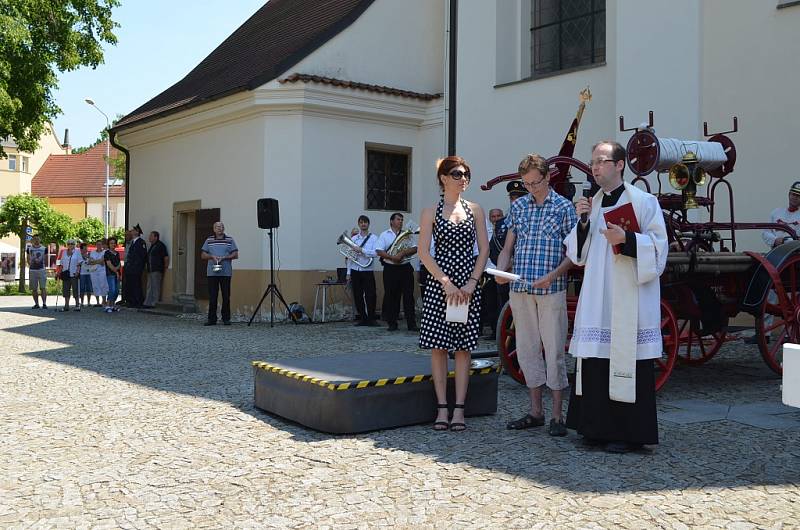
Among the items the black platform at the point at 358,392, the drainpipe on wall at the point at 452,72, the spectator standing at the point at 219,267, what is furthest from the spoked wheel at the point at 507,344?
the drainpipe on wall at the point at 452,72

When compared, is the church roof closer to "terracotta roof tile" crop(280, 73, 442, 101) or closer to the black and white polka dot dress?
"terracotta roof tile" crop(280, 73, 442, 101)

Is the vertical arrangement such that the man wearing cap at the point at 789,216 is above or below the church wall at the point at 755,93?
below

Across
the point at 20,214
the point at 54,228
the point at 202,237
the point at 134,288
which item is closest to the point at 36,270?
the point at 134,288

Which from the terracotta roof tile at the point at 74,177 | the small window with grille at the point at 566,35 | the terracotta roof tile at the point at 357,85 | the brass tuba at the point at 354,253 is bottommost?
the brass tuba at the point at 354,253

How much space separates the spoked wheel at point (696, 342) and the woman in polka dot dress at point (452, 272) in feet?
8.06

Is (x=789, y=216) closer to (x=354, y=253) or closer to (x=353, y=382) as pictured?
(x=353, y=382)

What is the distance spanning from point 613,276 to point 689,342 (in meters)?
A: 3.02

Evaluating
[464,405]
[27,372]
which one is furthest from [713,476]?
[27,372]

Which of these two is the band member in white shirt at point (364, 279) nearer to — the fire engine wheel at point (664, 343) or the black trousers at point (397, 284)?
the black trousers at point (397, 284)

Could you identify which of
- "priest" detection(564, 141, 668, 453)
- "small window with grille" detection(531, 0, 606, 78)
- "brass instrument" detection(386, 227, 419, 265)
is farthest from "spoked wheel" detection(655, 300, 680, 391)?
"small window with grille" detection(531, 0, 606, 78)

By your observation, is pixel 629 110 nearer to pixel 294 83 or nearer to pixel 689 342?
pixel 689 342

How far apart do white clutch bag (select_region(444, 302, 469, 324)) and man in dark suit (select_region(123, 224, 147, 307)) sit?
1432cm

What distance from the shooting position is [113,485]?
4.41 metres

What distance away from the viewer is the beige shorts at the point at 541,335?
561 centimetres
